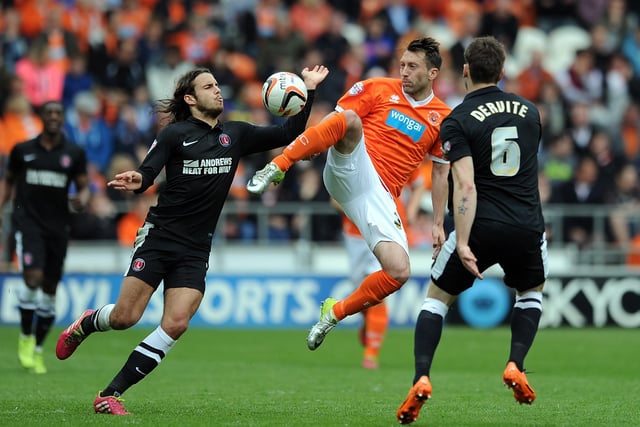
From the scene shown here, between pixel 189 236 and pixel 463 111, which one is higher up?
pixel 463 111

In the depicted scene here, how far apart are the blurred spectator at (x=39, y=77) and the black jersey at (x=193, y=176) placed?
1161 cm

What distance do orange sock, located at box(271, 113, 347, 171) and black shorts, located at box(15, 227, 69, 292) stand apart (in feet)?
17.1

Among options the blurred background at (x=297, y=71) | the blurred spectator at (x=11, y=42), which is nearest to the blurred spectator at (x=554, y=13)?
the blurred background at (x=297, y=71)

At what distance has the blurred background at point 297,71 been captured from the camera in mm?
19734

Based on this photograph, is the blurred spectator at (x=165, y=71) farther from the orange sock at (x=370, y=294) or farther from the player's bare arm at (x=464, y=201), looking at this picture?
the player's bare arm at (x=464, y=201)

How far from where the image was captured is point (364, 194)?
33.1 ft

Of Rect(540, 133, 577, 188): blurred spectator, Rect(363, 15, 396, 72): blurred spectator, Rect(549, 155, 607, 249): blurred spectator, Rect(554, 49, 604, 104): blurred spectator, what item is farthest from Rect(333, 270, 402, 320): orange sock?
Rect(554, 49, 604, 104): blurred spectator

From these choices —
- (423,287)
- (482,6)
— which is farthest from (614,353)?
(482,6)

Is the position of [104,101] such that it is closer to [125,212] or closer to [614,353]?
[125,212]

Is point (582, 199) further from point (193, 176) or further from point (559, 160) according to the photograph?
point (193, 176)

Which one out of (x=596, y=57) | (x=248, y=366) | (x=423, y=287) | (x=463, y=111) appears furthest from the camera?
(x=596, y=57)

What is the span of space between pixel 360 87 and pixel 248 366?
4.64m

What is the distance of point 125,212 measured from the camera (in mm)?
19641

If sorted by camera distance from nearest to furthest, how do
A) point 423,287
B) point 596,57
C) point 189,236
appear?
1. point 189,236
2. point 423,287
3. point 596,57
